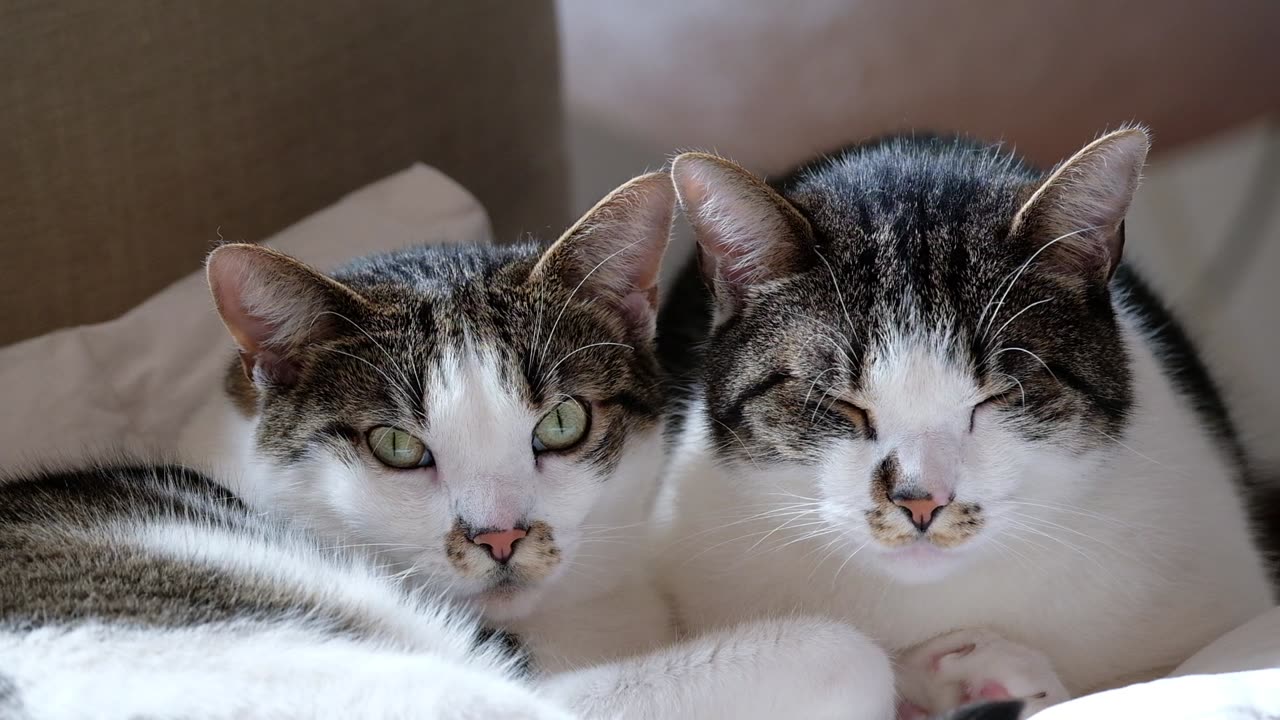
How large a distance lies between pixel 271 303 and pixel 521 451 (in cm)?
33

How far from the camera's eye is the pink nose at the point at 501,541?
47.3 inches

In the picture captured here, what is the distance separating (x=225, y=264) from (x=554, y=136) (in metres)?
1.24

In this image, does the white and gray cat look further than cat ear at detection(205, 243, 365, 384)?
No

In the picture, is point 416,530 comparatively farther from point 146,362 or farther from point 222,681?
point 146,362

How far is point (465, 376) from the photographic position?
4.13 feet

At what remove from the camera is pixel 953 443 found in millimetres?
1150

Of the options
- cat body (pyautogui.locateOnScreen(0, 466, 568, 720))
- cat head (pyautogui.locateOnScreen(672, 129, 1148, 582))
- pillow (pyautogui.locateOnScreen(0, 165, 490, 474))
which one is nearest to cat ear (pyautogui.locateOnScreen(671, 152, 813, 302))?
cat head (pyautogui.locateOnScreen(672, 129, 1148, 582))

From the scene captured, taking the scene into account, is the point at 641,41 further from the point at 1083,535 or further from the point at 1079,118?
the point at 1083,535

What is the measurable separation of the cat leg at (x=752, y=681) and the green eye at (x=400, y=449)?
276mm

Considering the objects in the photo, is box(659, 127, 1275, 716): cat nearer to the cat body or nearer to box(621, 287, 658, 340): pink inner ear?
box(621, 287, 658, 340): pink inner ear

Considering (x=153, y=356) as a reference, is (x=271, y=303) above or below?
above

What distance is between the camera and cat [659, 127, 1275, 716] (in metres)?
1.17

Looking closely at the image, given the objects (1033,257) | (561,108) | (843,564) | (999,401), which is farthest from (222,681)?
(561,108)

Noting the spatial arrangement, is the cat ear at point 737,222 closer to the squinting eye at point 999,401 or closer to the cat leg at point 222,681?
the squinting eye at point 999,401
